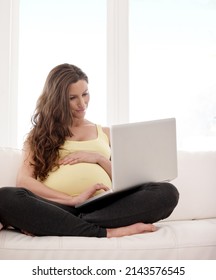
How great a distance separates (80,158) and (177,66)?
51.6 inches

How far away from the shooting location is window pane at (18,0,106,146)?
3346mm

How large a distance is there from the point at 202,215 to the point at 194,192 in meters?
0.13

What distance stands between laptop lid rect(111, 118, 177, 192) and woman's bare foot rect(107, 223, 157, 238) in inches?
6.4

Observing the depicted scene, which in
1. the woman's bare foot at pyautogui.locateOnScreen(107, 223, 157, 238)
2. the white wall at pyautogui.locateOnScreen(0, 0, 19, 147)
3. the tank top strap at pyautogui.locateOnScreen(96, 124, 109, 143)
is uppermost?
the white wall at pyautogui.locateOnScreen(0, 0, 19, 147)

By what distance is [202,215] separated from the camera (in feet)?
8.89

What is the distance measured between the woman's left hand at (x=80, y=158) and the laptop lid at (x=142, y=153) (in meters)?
0.39

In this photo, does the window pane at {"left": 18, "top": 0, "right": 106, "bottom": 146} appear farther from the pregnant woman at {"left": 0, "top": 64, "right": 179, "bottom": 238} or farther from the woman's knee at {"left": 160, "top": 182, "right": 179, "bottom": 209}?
the woman's knee at {"left": 160, "top": 182, "right": 179, "bottom": 209}

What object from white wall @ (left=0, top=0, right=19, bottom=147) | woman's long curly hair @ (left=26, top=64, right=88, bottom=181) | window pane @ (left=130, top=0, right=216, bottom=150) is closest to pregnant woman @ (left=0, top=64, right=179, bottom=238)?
woman's long curly hair @ (left=26, top=64, right=88, bottom=181)

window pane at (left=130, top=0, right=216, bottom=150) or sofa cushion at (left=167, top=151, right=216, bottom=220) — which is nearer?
sofa cushion at (left=167, top=151, right=216, bottom=220)

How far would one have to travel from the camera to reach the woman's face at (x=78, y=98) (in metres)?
2.59

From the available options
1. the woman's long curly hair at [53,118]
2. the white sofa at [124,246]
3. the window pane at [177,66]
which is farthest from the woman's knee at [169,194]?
the window pane at [177,66]

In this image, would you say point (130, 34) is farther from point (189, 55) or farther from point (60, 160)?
point (60, 160)

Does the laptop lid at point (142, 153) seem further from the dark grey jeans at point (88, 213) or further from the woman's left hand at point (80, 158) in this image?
the woman's left hand at point (80, 158)
